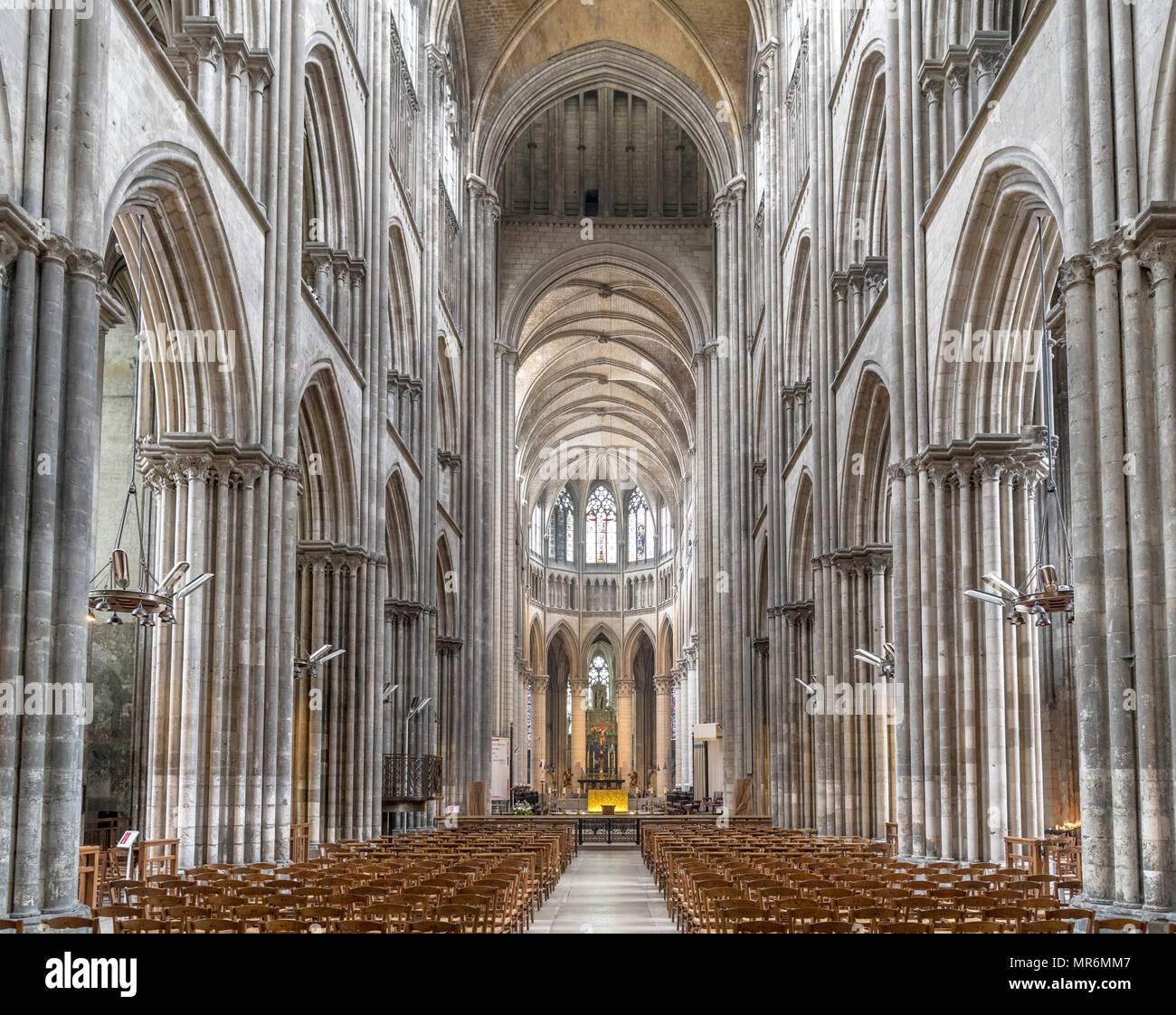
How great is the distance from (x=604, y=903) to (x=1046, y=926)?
1196cm

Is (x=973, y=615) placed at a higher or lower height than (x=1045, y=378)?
A: lower

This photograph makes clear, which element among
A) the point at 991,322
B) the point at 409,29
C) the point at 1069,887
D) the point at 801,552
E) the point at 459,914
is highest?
the point at 409,29

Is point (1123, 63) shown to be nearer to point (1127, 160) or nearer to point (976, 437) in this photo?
point (1127, 160)

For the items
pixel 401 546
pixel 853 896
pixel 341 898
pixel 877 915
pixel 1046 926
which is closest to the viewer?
pixel 1046 926

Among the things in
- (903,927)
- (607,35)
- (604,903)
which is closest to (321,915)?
(903,927)

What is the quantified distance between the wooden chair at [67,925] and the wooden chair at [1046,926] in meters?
6.78

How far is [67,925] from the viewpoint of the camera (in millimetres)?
9914

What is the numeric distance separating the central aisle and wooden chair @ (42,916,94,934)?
4.95 meters

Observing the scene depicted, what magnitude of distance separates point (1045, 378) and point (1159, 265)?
153 inches

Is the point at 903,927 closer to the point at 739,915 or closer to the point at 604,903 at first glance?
the point at 739,915

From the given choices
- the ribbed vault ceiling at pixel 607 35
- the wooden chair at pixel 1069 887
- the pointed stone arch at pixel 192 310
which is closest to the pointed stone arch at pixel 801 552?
the pointed stone arch at pixel 192 310

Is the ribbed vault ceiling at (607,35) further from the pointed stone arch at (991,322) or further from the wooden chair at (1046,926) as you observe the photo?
the wooden chair at (1046,926)

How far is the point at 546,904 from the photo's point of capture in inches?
795
